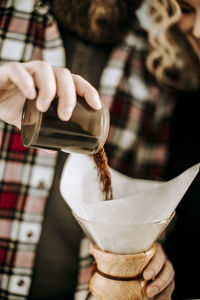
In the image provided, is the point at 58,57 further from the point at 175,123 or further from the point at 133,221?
the point at 133,221

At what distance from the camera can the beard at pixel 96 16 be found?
1146mm

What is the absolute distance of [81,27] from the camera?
1.18 m

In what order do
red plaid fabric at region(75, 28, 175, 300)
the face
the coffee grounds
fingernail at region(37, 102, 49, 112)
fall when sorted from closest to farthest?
fingernail at region(37, 102, 49, 112) < the coffee grounds < the face < red plaid fabric at region(75, 28, 175, 300)

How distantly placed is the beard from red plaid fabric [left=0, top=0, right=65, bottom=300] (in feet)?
0.37

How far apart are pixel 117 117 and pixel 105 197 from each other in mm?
651

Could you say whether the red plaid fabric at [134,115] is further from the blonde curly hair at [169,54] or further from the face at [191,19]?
the face at [191,19]

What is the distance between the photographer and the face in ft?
3.21

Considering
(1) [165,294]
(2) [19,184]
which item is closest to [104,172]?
(1) [165,294]

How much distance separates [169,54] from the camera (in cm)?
135

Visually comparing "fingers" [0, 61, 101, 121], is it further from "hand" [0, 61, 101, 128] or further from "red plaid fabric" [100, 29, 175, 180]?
"red plaid fabric" [100, 29, 175, 180]

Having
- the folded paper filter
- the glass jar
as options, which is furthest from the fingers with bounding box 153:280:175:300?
the glass jar

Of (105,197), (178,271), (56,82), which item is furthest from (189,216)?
(56,82)

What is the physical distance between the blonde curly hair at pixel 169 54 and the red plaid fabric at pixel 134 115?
6 centimetres

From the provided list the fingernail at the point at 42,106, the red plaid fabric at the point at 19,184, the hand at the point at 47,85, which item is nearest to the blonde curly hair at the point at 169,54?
the red plaid fabric at the point at 19,184
